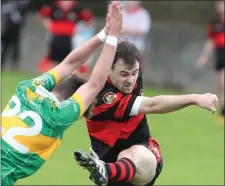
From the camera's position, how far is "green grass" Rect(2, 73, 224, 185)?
8.93m

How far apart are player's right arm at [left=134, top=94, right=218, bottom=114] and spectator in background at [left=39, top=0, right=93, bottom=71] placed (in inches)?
353

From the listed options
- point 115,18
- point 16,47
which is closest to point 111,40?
point 115,18

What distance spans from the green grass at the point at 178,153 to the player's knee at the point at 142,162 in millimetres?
2401

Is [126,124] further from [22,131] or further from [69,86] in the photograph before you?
[22,131]

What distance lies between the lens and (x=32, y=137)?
17.3 ft

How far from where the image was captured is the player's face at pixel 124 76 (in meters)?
6.11

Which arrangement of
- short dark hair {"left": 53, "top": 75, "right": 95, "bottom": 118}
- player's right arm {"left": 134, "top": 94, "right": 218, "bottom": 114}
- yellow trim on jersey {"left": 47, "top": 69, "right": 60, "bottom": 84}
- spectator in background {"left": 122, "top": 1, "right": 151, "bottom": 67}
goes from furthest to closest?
spectator in background {"left": 122, "top": 1, "right": 151, "bottom": 67} → yellow trim on jersey {"left": 47, "top": 69, "right": 60, "bottom": 84} → short dark hair {"left": 53, "top": 75, "right": 95, "bottom": 118} → player's right arm {"left": 134, "top": 94, "right": 218, "bottom": 114}

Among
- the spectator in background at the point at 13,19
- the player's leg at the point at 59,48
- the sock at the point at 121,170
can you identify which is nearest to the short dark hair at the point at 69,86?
the sock at the point at 121,170

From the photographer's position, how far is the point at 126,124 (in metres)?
6.38

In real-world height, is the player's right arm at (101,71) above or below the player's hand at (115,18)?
below

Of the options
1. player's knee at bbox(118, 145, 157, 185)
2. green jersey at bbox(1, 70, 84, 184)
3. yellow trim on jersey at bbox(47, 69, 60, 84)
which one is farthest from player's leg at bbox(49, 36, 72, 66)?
green jersey at bbox(1, 70, 84, 184)

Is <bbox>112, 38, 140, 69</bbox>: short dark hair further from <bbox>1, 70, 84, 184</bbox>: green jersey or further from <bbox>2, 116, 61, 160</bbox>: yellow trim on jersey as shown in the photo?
<bbox>2, 116, 61, 160</bbox>: yellow trim on jersey

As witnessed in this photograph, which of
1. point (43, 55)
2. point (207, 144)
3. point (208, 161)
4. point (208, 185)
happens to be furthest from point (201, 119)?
point (43, 55)

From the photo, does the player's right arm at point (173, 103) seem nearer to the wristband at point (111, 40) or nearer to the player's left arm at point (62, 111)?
the wristband at point (111, 40)
